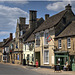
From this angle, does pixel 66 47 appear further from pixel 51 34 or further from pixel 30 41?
pixel 30 41

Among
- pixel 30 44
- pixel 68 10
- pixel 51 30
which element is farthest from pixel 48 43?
pixel 30 44

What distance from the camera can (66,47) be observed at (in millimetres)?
28797

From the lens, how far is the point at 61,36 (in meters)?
29.7

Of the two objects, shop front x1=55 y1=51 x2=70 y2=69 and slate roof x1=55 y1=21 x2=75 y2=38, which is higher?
slate roof x1=55 y1=21 x2=75 y2=38

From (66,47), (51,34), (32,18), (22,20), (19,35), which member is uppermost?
(22,20)

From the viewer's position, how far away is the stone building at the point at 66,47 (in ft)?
90.3

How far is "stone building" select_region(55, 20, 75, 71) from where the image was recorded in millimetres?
27531

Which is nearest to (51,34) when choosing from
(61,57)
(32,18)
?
(61,57)

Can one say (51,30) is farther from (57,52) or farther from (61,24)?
(57,52)

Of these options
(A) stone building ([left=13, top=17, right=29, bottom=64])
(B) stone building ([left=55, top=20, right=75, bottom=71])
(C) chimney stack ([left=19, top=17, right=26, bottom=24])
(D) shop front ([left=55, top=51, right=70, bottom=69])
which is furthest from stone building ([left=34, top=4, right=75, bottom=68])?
(C) chimney stack ([left=19, top=17, right=26, bottom=24])

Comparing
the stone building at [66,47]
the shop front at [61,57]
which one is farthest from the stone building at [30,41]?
the shop front at [61,57]

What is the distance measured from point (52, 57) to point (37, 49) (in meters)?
7.20

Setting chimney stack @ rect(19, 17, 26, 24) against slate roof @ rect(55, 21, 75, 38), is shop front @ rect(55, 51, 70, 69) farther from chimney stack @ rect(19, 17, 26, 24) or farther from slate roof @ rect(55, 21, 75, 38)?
chimney stack @ rect(19, 17, 26, 24)

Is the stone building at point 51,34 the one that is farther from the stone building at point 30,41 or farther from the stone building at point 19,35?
the stone building at point 19,35
